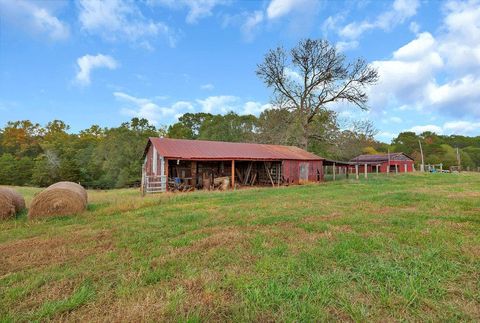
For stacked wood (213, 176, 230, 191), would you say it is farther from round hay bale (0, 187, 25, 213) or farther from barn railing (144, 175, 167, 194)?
round hay bale (0, 187, 25, 213)

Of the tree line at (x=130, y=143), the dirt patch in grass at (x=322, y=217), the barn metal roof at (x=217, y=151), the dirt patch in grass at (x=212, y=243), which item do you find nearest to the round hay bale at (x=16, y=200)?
the dirt patch in grass at (x=212, y=243)

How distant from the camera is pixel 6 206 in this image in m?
8.10

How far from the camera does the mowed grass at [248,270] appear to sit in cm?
281

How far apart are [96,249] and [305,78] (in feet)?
95.2

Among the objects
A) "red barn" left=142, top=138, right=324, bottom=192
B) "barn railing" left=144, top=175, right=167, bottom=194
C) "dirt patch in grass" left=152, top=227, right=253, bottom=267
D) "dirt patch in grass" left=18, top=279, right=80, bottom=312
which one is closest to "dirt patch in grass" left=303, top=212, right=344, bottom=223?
"dirt patch in grass" left=152, top=227, right=253, bottom=267

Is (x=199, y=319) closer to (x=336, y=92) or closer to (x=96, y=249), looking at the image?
(x=96, y=249)

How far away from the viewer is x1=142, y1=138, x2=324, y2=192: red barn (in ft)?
57.7

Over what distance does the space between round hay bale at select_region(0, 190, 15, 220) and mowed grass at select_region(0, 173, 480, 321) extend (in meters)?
1.57

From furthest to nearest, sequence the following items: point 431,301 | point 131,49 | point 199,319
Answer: point 131,49 → point 431,301 → point 199,319

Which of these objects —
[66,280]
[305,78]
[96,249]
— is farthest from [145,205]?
[305,78]

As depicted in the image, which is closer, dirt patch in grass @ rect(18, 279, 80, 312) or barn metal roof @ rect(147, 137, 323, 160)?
dirt patch in grass @ rect(18, 279, 80, 312)

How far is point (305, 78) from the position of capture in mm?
30000

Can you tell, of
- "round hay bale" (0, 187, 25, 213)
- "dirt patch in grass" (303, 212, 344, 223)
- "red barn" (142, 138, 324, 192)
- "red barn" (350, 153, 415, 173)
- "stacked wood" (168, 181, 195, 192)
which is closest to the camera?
"dirt patch in grass" (303, 212, 344, 223)

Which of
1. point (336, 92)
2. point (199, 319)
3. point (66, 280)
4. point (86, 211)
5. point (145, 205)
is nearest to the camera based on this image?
point (199, 319)
